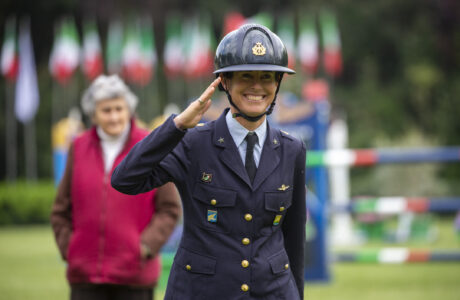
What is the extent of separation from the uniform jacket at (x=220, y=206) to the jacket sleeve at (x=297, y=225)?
98mm

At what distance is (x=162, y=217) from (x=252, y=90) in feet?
5.96

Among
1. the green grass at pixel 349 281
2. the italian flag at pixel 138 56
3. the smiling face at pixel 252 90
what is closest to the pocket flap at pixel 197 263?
the smiling face at pixel 252 90

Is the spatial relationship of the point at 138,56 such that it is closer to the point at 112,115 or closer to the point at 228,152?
the point at 112,115

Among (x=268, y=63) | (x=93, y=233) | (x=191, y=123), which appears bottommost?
(x=93, y=233)

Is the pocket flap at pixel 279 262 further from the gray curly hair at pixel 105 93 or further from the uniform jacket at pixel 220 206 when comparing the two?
the gray curly hair at pixel 105 93

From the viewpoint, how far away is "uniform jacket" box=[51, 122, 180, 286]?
14.7ft

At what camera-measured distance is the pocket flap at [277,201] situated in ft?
10.2

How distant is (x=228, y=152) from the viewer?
313cm

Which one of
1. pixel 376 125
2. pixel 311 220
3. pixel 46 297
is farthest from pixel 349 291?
pixel 376 125

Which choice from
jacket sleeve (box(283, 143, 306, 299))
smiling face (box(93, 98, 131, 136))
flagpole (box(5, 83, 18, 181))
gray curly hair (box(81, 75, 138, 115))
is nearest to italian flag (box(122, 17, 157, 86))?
flagpole (box(5, 83, 18, 181))

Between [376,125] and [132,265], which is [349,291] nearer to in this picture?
[132,265]

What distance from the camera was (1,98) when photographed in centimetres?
3944

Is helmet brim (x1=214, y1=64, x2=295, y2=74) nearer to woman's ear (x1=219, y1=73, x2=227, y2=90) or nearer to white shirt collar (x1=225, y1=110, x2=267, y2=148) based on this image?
woman's ear (x1=219, y1=73, x2=227, y2=90)

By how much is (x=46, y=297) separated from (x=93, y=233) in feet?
16.0
